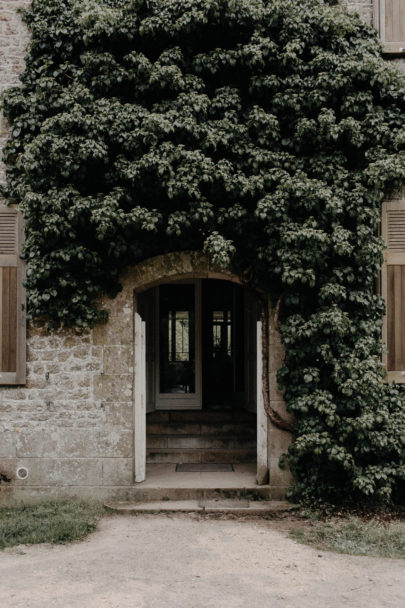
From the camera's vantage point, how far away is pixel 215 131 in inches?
243

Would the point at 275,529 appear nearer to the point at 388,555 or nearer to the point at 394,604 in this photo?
the point at 388,555

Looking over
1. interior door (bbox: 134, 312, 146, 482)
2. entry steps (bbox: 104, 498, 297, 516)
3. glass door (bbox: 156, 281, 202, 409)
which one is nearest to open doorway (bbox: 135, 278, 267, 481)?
glass door (bbox: 156, 281, 202, 409)

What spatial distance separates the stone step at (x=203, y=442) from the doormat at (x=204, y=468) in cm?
45

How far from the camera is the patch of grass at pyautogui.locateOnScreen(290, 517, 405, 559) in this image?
505 centimetres

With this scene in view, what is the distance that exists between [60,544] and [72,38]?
5.60 meters

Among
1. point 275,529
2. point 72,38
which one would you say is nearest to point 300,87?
point 72,38

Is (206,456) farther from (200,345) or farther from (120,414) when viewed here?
(200,345)

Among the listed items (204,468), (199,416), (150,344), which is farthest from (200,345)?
(204,468)

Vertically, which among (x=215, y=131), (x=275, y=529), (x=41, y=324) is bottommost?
(x=275, y=529)

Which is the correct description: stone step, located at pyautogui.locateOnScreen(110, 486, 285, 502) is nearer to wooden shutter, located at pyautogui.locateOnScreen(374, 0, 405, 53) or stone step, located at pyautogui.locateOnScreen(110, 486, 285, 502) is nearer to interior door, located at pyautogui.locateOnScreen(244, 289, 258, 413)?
interior door, located at pyautogui.locateOnScreen(244, 289, 258, 413)

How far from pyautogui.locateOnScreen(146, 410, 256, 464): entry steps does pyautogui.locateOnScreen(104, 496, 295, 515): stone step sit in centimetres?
124

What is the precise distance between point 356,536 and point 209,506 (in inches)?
65.5

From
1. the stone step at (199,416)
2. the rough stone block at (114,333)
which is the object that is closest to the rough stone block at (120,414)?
the rough stone block at (114,333)

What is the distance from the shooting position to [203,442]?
26.0 ft
